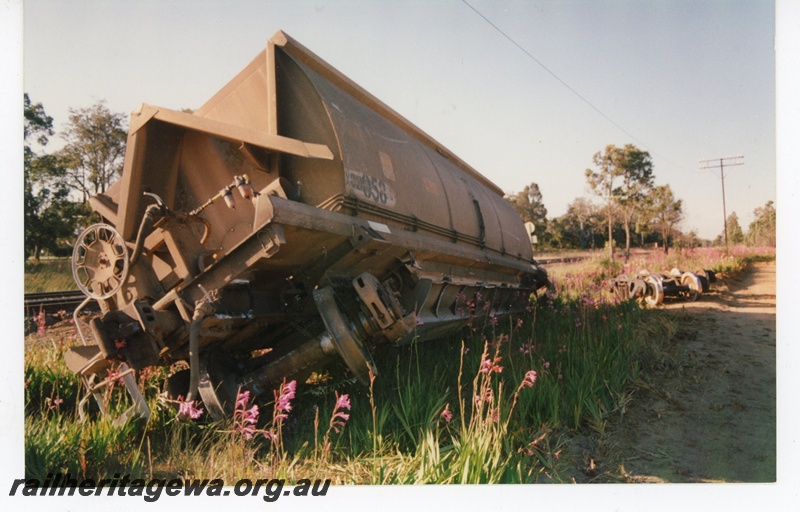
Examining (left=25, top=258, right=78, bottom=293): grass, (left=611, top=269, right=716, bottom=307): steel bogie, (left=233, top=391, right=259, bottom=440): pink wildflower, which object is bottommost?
(left=233, top=391, right=259, bottom=440): pink wildflower

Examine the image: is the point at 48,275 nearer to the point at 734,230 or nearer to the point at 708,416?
the point at 708,416

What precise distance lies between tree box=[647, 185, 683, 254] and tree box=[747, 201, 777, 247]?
1.30 meters

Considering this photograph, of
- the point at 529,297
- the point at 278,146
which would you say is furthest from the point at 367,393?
the point at 529,297

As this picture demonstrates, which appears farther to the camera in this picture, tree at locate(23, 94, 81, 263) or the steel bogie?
the steel bogie

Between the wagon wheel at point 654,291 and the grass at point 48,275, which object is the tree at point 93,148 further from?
the wagon wheel at point 654,291

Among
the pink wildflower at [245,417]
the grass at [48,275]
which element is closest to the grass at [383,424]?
the pink wildflower at [245,417]

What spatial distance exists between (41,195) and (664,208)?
25.9 ft

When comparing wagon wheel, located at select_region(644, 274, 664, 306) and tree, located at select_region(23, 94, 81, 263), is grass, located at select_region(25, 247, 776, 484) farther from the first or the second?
wagon wheel, located at select_region(644, 274, 664, 306)

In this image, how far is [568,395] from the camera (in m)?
4.14

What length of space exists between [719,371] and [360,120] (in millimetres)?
4530

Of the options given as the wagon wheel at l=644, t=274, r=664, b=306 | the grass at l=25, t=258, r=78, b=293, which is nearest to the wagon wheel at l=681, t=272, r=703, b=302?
the wagon wheel at l=644, t=274, r=664, b=306

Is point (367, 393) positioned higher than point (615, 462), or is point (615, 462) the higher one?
point (367, 393)

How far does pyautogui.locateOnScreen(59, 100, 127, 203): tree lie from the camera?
3955mm
